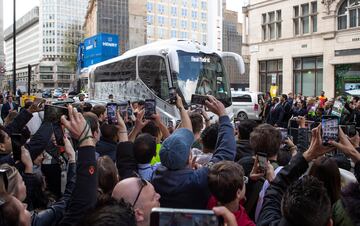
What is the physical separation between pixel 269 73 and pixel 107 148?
112ft

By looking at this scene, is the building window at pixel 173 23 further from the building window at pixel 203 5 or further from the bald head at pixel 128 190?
the bald head at pixel 128 190

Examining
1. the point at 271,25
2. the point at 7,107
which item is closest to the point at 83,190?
the point at 7,107

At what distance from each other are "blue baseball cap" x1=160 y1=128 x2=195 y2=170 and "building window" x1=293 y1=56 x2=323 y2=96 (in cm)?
3147

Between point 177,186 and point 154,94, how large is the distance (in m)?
14.0

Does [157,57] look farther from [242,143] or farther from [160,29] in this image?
[160,29]

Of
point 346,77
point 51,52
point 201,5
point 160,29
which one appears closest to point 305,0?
point 346,77

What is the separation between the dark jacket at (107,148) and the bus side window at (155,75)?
11192 millimetres

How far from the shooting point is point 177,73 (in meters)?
16.0

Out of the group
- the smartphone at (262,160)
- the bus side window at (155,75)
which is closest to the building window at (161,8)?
the bus side window at (155,75)

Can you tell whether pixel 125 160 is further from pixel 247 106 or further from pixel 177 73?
pixel 247 106

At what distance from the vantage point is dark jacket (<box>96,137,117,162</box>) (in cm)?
518

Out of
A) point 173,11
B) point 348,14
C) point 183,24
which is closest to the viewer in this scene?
point 348,14

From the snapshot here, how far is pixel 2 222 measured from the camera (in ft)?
7.29

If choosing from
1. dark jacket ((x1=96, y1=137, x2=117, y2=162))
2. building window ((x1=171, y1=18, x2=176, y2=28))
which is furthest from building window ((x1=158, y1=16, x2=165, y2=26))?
dark jacket ((x1=96, y1=137, x2=117, y2=162))
